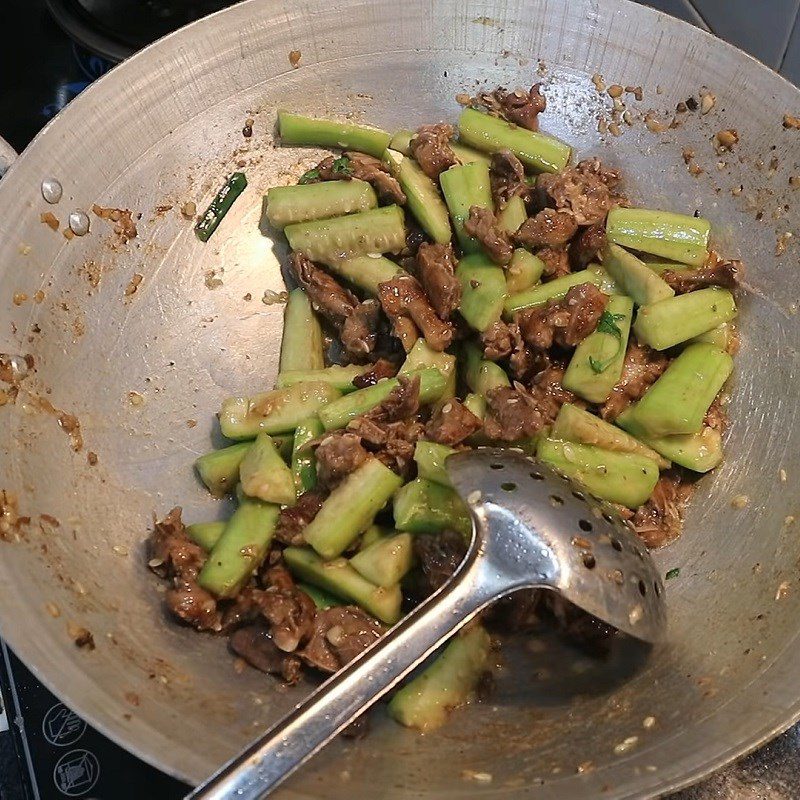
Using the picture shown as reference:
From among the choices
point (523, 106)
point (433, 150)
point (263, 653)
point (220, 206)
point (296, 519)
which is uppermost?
point (523, 106)

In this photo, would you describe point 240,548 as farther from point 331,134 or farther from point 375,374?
point 331,134

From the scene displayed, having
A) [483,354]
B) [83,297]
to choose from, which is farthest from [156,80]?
[483,354]

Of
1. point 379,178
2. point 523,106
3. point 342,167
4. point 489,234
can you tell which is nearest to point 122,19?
point 342,167

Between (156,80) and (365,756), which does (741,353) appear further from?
(156,80)

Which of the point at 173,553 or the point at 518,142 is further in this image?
the point at 518,142

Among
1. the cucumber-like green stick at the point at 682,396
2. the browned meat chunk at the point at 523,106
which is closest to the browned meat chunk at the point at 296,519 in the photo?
the cucumber-like green stick at the point at 682,396

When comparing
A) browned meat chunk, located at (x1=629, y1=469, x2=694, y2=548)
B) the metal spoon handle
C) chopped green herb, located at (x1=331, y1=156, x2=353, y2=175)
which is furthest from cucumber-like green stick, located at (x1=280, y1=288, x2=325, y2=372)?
browned meat chunk, located at (x1=629, y1=469, x2=694, y2=548)

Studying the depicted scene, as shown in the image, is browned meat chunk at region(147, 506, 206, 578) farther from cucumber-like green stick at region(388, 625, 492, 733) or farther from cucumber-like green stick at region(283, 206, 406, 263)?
cucumber-like green stick at region(283, 206, 406, 263)

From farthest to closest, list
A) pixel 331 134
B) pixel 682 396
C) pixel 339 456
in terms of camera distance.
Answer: pixel 331 134
pixel 682 396
pixel 339 456
